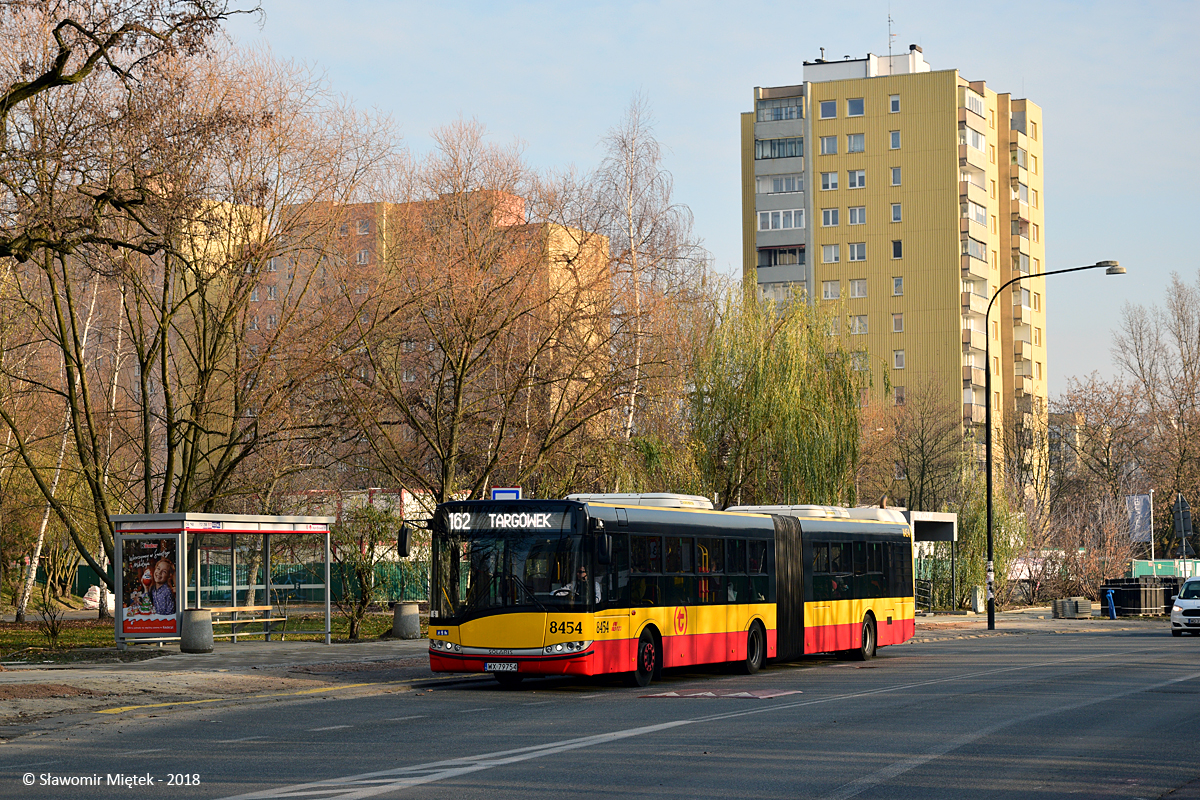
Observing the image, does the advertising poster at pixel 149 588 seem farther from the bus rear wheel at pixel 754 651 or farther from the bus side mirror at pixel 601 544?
the bus rear wheel at pixel 754 651

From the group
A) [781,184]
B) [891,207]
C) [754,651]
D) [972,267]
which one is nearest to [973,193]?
[972,267]

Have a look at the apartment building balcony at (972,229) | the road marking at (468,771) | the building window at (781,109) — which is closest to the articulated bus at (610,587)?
the road marking at (468,771)

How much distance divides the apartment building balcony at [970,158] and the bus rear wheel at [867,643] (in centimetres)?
7044

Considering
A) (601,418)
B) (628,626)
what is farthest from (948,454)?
(628,626)

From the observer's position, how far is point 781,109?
322 ft

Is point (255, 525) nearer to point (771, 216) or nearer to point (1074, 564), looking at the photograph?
point (1074, 564)

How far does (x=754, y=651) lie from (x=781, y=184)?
75.8m

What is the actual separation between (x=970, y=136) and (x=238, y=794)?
3619 inches

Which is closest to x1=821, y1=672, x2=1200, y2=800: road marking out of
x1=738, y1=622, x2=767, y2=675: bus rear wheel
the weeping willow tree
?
x1=738, y1=622, x2=767, y2=675: bus rear wheel

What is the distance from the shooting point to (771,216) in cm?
9775

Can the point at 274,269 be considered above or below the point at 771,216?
below

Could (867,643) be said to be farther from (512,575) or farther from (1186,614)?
(1186,614)

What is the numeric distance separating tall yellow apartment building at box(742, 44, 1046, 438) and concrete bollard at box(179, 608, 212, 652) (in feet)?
221

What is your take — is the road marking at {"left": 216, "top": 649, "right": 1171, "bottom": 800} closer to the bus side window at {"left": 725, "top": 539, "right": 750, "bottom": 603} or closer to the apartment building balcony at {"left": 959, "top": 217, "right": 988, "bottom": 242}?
the bus side window at {"left": 725, "top": 539, "right": 750, "bottom": 603}
